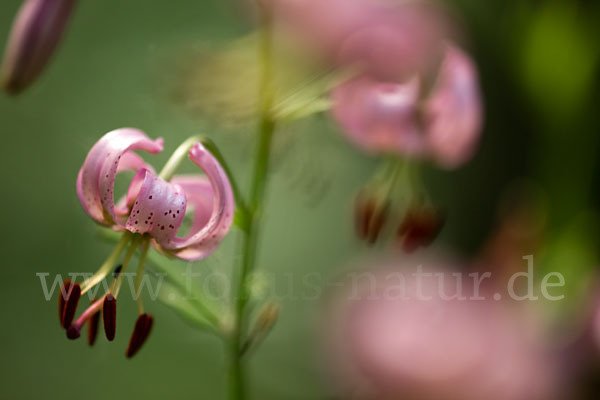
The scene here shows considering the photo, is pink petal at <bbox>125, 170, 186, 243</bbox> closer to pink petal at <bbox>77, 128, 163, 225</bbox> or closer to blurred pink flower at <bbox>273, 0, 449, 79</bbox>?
pink petal at <bbox>77, 128, 163, 225</bbox>

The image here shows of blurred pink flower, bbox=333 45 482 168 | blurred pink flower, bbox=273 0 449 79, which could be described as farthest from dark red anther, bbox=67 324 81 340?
blurred pink flower, bbox=273 0 449 79

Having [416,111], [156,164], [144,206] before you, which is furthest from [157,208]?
[156,164]

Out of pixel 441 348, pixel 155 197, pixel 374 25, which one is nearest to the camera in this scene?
pixel 155 197

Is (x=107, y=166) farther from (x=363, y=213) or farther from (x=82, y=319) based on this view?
(x=363, y=213)

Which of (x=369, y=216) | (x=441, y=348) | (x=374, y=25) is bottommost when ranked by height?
(x=441, y=348)

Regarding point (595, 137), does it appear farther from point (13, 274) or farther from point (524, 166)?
point (13, 274)

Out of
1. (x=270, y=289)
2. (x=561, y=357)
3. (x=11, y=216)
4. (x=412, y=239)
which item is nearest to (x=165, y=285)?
(x=412, y=239)

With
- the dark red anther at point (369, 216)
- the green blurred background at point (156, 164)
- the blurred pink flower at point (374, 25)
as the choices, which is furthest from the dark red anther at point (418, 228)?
the green blurred background at point (156, 164)

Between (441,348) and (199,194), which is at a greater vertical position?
(199,194)
